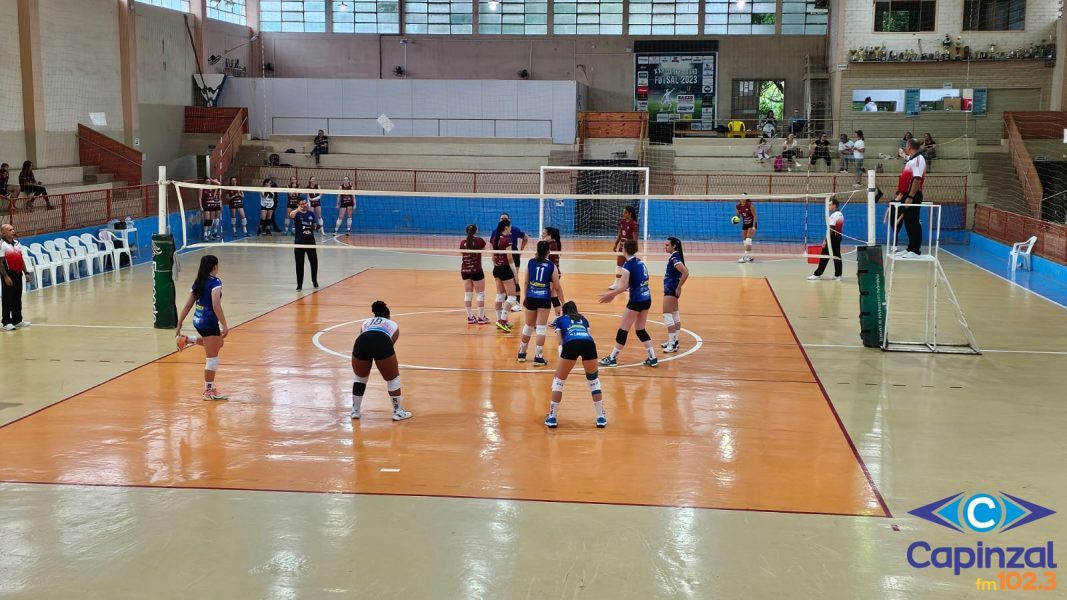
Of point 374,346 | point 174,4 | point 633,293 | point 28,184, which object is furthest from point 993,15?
point 374,346

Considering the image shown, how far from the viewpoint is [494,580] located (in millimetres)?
6941

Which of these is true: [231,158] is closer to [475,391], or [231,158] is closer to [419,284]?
[419,284]

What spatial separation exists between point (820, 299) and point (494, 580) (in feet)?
48.5

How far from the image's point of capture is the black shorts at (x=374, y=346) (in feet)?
34.2

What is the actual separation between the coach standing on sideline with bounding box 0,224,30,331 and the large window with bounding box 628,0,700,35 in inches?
1251

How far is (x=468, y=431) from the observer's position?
10617mm

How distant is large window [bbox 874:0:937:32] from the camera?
3834 cm

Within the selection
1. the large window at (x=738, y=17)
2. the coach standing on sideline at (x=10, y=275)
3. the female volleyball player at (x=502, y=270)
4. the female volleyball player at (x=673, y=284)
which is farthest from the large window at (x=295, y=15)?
the female volleyball player at (x=673, y=284)

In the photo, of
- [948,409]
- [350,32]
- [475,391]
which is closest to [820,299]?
[948,409]

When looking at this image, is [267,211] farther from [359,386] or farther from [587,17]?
[359,386]

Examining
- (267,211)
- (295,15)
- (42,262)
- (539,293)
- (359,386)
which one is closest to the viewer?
(359,386)

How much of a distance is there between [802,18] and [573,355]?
117ft

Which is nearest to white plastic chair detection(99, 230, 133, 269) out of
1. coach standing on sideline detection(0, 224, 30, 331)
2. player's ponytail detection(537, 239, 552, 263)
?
coach standing on sideline detection(0, 224, 30, 331)

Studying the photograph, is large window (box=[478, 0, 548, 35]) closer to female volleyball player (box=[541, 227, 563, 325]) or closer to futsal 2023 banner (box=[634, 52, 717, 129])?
futsal 2023 banner (box=[634, 52, 717, 129])
